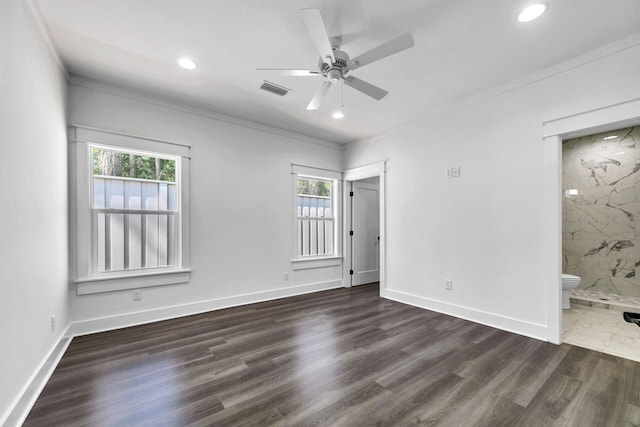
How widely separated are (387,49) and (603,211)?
4.89 metres

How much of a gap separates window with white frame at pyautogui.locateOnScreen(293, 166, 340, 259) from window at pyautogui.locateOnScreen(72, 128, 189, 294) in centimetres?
186

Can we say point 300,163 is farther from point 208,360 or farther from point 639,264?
point 639,264

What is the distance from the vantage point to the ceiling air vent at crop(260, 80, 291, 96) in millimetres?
3178

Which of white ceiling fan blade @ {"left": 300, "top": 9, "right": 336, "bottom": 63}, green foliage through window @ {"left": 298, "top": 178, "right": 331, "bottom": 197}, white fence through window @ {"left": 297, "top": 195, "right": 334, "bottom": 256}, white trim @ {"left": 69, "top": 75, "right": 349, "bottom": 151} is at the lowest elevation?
white fence through window @ {"left": 297, "top": 195, "right": 334, "bottom": 256}

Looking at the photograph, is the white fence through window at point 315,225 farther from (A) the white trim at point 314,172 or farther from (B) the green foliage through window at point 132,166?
(B) the green foliage through window at point 132,166

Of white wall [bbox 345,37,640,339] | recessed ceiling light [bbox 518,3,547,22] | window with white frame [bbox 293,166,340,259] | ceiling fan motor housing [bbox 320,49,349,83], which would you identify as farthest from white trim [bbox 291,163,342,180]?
recessed ceiling light [bbox 518,3,547,22]

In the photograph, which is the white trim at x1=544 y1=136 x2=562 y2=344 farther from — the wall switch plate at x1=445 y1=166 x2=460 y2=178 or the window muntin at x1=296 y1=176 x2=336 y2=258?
the window muntin at x1=296 y1=176 x2=336 y2=258

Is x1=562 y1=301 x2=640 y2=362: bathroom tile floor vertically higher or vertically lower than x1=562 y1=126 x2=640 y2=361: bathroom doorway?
lower

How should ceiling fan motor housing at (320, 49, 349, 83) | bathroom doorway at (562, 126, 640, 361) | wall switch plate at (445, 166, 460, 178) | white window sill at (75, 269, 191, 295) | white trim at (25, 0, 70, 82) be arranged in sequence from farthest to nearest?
bathroom doorway at (562, 126, 640, 361) → wall switch plate at (445, 166, 460, 178) → white window sill at (75, 269, 191, 295) → ceiling fan motor housing at (320, 49, 349, 83) → white trim at (25, 0, 70, 82)

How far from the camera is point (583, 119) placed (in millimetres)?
2660

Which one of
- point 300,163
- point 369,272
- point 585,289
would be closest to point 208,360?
point 300,163

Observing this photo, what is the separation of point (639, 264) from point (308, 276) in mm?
5037

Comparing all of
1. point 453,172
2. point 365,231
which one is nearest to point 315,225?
point 365,231

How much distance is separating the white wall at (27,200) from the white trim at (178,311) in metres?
0.45
